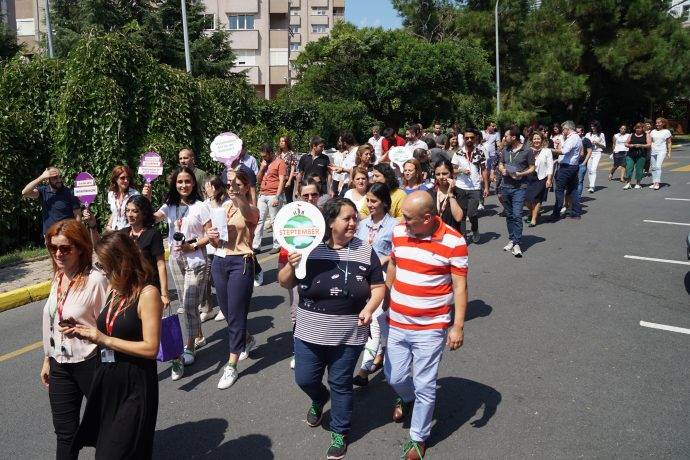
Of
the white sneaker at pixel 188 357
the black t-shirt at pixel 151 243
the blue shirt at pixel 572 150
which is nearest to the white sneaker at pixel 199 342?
the white sneaker at pixel 188 357

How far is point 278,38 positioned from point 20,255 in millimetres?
34842

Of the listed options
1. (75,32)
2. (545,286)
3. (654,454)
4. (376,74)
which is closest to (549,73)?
(376,74)

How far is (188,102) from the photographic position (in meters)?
11.4

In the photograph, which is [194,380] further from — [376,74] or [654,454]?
[376,74]

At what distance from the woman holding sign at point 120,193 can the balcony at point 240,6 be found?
121ft

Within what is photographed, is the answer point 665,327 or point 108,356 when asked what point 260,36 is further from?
point 108,356

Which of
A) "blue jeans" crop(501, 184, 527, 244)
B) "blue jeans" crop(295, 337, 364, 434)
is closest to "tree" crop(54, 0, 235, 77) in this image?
"blue jeans" crop(501, 184, 527, 244)

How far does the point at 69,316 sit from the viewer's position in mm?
3115

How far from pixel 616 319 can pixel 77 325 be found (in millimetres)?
5231

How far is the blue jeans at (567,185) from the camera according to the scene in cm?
1099

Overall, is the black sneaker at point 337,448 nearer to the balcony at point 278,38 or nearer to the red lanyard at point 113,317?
the red lanyard at point 113,317

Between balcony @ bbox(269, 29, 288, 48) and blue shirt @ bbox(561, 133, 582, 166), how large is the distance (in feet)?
110

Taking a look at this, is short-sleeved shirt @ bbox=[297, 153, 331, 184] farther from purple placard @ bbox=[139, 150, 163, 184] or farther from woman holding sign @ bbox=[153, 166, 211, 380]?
woman holding sign @ bbox=[153, 166, 211, 380]

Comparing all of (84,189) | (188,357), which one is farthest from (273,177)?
(188,357)
